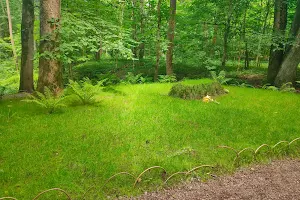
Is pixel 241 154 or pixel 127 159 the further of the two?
pixel 241 154

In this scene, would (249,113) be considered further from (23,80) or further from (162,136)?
(23,80)

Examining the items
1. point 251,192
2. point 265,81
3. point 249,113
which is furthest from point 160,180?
point 265,81

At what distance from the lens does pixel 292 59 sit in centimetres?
1079

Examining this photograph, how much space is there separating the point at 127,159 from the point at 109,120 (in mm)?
2011

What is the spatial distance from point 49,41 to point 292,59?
10.4m

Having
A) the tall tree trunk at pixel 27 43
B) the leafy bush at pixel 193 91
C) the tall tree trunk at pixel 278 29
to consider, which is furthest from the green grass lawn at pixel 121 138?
the tall tree trunk at pixel 278 29

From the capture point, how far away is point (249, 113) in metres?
6.83

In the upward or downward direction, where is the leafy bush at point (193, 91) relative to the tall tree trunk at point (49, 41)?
downward

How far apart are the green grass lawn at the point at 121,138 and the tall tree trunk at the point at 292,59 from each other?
11.7 ft

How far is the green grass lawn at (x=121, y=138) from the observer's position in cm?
359

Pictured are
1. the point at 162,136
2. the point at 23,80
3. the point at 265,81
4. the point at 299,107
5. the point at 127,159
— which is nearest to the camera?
the point at 127,159

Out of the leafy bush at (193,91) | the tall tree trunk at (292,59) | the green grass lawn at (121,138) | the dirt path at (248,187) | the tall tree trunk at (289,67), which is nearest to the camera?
the dirt path at (248,187)

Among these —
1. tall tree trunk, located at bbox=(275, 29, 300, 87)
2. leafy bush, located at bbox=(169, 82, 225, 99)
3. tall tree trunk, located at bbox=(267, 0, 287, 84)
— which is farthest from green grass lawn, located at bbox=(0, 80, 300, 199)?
tall tree trunk, located at bbox=(267, 0, 287, 84)

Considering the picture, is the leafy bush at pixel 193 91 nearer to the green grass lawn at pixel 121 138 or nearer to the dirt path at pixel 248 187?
the green grass lawn at pixel 121 138
